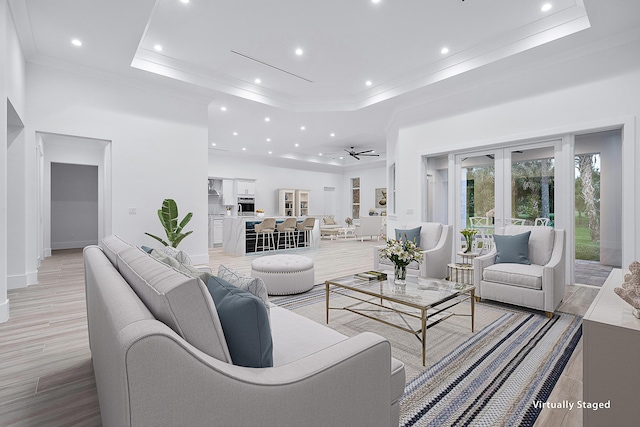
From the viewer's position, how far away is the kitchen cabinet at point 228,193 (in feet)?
34.9

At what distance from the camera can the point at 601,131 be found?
13.8 ft

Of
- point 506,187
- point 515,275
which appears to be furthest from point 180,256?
point 506,187

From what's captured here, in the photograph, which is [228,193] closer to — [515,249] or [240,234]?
[240,234]

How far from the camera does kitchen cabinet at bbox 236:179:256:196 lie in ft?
35.5

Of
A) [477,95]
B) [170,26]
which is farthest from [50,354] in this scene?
[477,95]

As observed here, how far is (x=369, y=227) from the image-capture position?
34.4 ft

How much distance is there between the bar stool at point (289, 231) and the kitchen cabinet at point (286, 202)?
337 centimetres

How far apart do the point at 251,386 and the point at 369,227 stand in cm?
975

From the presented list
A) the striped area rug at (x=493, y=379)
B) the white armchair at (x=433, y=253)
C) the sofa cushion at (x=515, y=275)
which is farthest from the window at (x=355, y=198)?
the striped area rug at (x=493, y=379)

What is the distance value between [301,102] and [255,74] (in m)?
1.37

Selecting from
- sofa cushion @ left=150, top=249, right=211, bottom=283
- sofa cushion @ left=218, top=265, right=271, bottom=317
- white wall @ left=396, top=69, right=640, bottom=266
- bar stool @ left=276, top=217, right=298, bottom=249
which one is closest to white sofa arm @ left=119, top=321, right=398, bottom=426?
sofa cushion @ left=218, top=265, right=271, bottom=317

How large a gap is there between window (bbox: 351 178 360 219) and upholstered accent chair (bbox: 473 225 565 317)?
10197mm

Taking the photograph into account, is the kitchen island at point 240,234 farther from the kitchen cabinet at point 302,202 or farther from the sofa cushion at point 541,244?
the sofa cushion at point 541,244

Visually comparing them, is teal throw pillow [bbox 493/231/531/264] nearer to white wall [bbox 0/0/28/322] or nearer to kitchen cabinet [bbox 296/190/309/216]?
white wall [bbox 0/0/28/322]
